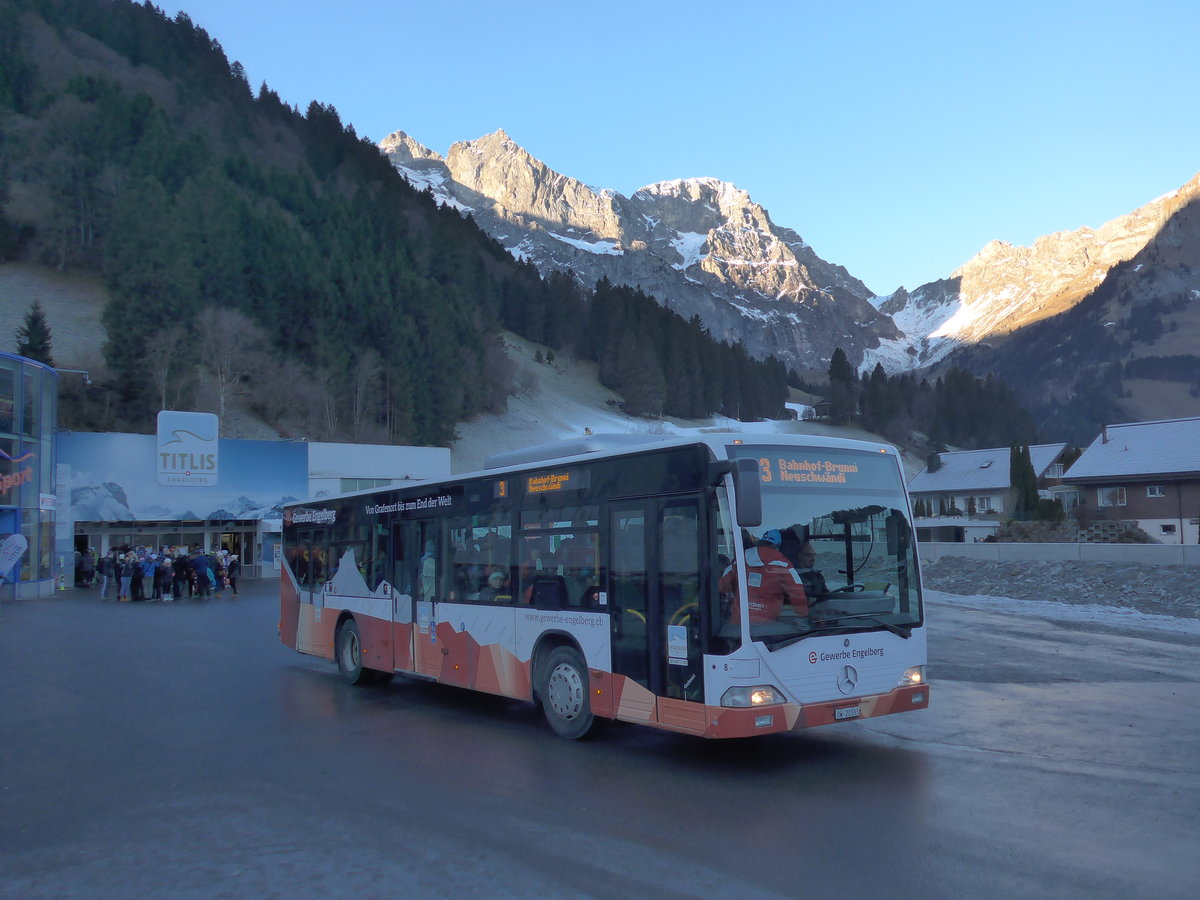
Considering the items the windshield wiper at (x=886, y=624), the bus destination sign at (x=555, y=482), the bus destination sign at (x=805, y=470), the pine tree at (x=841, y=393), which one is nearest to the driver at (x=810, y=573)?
the windshield wiper at (x=886, y=624)

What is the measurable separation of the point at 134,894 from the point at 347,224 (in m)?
89.0

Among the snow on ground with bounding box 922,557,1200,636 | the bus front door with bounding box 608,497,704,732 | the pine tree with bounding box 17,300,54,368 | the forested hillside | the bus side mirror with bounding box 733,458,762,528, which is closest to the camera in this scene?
the bus side mirror with bounding box 733,458,762,528

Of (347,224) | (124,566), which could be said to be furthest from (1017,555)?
(347,224)

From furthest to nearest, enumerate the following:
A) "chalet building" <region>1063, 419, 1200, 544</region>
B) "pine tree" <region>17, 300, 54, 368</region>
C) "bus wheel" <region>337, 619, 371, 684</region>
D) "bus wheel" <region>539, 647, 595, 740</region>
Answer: "pine tree" <region>17, 300, 54, 368</region>, "chalet building" <region>1063, 419, 1200, 544</region>, "bus wheel" <region>337, 619, 371, 684</region>, "bus wheel" <region>539, 647, 595, 740</region>

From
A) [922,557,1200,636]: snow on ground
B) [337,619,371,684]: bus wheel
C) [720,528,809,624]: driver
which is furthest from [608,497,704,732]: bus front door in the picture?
[922,557,1200,636]: snow on ground

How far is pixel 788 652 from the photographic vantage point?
24.1ft

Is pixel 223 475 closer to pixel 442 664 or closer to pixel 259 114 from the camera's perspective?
pixel 442 664

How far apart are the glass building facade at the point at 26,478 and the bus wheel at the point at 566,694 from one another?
23.9 metres

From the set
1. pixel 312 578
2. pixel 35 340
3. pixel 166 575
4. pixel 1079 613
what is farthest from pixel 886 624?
pixel 35 340

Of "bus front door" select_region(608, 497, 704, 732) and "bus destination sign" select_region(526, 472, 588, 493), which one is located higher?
"bus destination sign" select_region(526, 472, 588, 493)

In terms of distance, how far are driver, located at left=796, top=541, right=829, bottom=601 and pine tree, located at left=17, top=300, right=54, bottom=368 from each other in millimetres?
53216

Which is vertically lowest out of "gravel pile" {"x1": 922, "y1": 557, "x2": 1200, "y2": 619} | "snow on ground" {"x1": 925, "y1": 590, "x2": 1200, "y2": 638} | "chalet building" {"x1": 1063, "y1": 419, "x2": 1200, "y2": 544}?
"snow on ground" {"x1": 925, "y1": 590, "x2": 1200, "y2": 638}

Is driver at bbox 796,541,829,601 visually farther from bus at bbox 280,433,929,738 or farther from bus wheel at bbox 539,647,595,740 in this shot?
bus wheel at bbox 539,647,595,740

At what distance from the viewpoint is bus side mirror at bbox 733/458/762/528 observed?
696 centimetres
